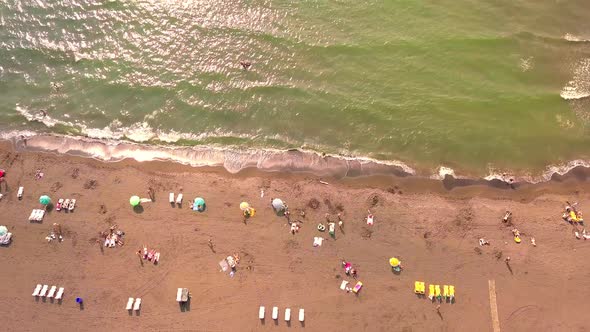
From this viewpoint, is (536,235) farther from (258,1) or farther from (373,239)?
(258,1)

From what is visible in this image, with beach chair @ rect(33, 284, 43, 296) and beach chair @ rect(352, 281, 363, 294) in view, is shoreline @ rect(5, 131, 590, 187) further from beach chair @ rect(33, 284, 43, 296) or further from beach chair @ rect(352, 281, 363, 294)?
beach chair @ rect(33, 284, 43, 296)

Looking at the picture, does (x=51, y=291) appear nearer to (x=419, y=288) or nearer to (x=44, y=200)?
(x=44, y=200)

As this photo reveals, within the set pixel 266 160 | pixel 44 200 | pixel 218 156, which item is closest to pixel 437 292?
pixel 266 160

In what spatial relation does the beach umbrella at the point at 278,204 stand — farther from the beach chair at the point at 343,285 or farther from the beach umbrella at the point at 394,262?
the beach umbrella at the point at 394,262

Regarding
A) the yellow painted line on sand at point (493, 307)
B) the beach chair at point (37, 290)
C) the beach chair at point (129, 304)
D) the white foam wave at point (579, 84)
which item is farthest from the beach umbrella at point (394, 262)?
the beach chair at point (37, 290)

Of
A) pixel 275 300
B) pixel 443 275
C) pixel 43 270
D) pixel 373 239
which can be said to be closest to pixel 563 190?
pixel 443 275
